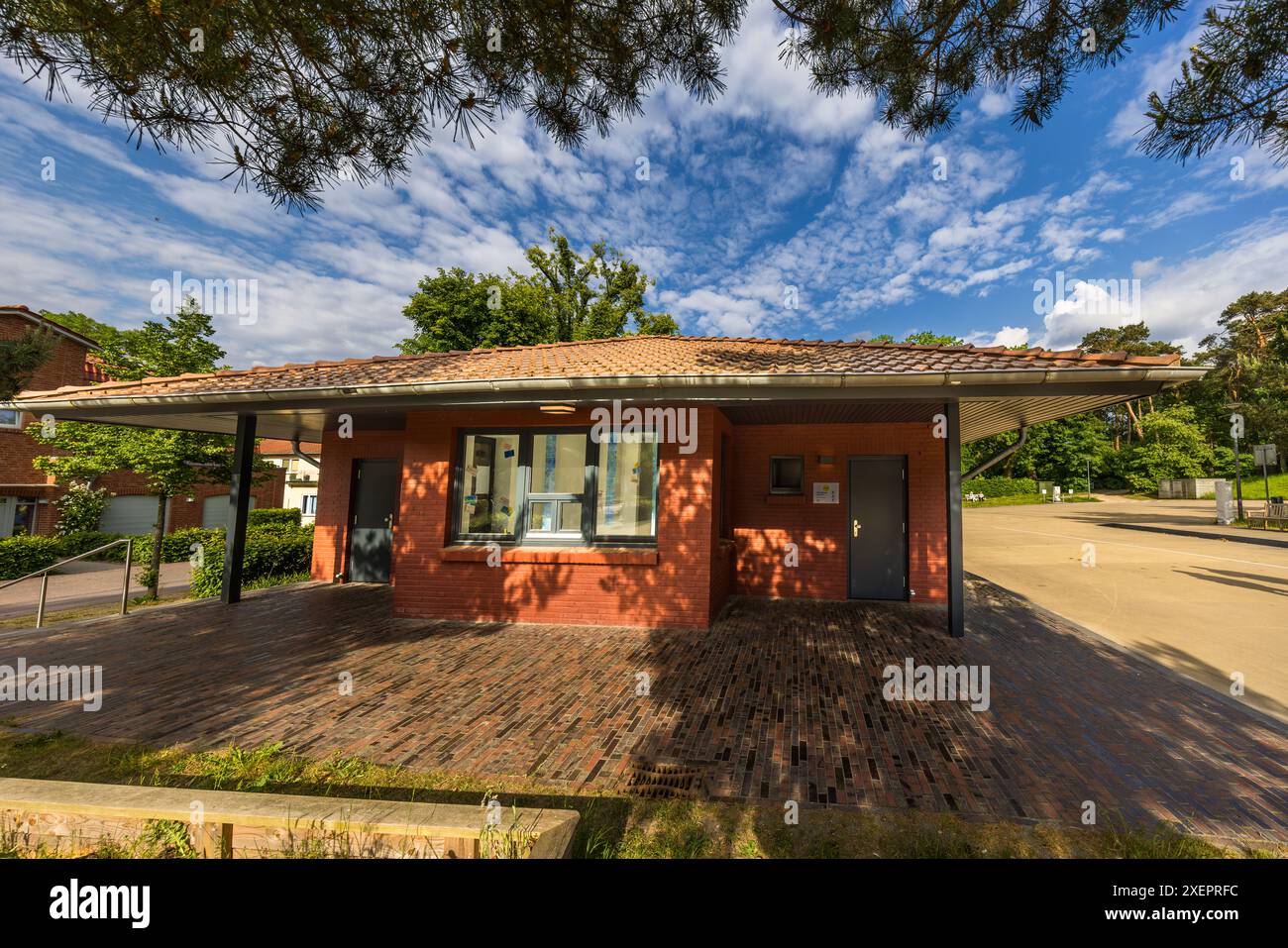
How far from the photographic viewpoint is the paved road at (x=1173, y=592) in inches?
199

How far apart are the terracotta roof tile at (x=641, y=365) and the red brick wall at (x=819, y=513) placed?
5.85 feet

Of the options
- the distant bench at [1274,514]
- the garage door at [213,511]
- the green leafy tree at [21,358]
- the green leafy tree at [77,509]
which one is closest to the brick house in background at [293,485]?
the garage door at [213,511]

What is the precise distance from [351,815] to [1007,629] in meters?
7.43

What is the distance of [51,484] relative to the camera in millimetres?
15328

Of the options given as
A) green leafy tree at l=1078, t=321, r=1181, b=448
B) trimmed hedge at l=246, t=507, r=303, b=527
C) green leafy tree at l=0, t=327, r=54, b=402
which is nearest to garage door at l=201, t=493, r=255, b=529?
trimmed hedge at l=246, t=507, r=303, b=527

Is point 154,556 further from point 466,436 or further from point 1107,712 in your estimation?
point 1107,712

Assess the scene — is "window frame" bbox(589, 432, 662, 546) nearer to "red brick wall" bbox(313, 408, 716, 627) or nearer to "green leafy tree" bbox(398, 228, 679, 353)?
"red brick wall" bbox(313, 408, 716, 627)

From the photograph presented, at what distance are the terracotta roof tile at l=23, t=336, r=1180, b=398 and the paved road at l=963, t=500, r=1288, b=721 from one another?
136 inches

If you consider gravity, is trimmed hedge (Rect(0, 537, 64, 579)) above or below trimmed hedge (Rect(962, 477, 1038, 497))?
below

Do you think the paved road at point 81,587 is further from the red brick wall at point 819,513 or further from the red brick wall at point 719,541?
the red brick wall at point 819,513

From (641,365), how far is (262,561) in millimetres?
9205

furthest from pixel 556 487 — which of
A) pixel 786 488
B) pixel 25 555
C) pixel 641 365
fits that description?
pixel 25 555

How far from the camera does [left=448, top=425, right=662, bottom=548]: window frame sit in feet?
21.3

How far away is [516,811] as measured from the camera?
1.90m
